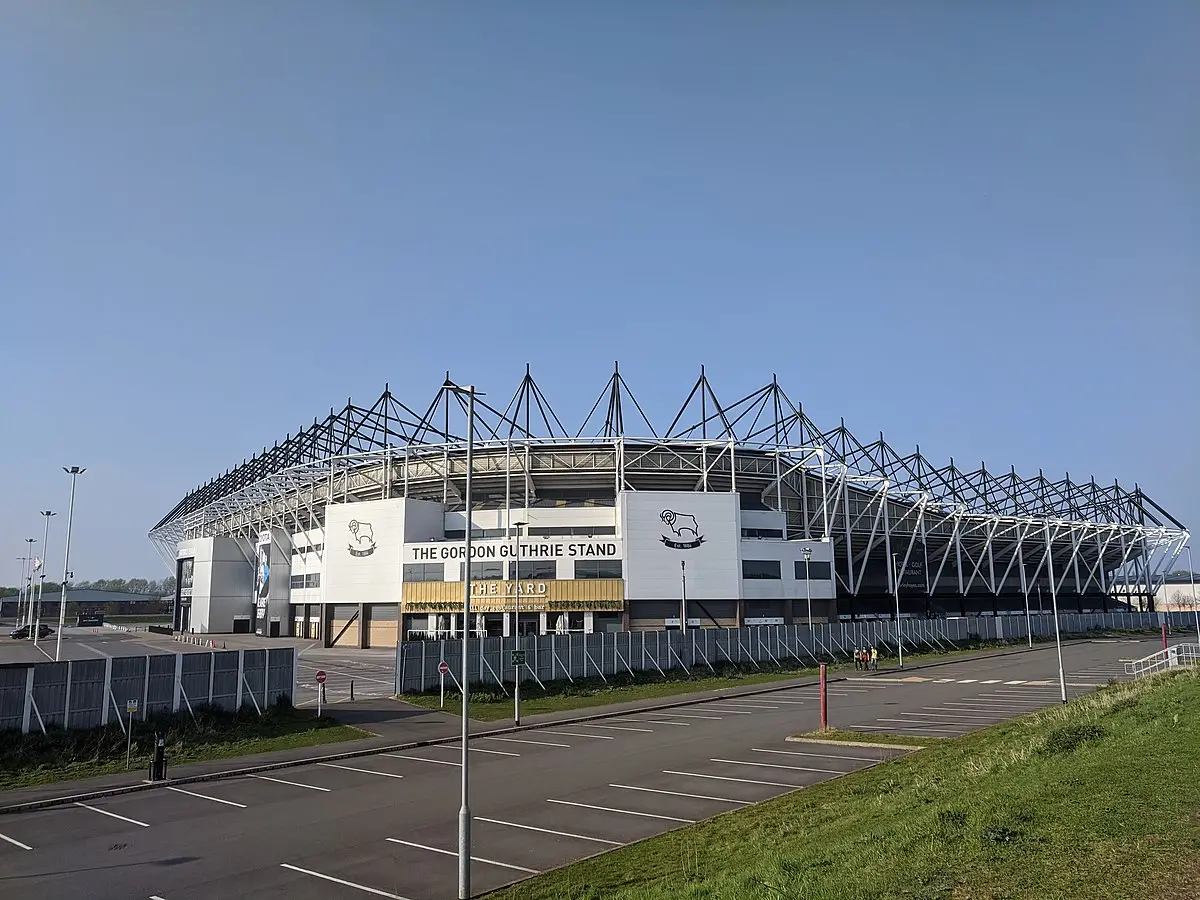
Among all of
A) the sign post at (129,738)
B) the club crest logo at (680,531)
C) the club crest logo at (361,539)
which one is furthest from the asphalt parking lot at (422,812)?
the club crest logo at (361,539)

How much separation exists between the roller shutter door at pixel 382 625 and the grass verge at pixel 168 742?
52302mm

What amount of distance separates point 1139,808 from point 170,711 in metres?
32.4

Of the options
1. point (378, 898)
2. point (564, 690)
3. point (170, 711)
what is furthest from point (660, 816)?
point (564, 690)

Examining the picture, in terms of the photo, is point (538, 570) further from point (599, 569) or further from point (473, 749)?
point (473, 749)

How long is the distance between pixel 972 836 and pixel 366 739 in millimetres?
25300

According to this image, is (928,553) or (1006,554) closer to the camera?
(928,553)

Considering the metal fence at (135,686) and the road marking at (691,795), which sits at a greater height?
the metal fence at (135,686)

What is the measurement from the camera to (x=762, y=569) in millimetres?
82438

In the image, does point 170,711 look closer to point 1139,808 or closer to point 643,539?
point 1139,808

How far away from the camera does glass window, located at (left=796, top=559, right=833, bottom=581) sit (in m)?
84.3

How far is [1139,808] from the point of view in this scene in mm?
11836

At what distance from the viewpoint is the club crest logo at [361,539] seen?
87.5 metres

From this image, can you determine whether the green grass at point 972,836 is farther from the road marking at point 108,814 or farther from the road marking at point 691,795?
the road marking at point 108,814

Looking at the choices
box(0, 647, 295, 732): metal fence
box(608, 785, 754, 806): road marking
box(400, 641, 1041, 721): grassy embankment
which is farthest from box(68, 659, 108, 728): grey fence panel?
box(608, 785, 754, 806): road marking
